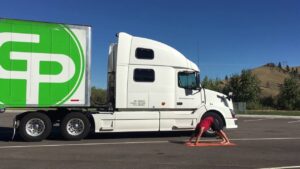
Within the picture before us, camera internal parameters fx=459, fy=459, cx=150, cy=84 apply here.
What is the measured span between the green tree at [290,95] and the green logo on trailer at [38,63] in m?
41.1

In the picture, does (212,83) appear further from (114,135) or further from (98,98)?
(114,135)

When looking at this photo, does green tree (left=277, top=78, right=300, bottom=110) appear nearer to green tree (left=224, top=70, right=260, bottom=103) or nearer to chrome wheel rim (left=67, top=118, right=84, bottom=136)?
green tree (left=224, top=70, right=260, bottom=103)

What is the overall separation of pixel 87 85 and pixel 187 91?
3.94 meters

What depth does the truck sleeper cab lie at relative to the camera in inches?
642

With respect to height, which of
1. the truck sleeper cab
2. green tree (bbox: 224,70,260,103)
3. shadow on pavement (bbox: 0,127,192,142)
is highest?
green tree (bbox: 224,70,260,103)

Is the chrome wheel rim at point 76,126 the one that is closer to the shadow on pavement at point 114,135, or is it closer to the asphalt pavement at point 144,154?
the asphalt pavement at point 144,154

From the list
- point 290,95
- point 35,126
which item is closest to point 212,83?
point 290,95

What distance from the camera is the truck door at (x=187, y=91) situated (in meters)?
17.6

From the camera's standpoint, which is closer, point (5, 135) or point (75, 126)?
point (75, 126)

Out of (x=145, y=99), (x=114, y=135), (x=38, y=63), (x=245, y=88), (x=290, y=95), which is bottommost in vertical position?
(x=114, y=135)

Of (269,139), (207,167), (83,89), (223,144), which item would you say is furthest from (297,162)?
(83,89)

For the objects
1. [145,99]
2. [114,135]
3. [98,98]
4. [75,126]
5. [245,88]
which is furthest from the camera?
[245,88]

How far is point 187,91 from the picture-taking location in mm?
17703

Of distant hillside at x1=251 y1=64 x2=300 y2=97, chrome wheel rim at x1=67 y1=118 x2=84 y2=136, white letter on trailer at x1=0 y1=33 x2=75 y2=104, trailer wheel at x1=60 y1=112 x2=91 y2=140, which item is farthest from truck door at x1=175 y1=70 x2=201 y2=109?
distant hillside at x1=251 y1=64 x2=300 y2=97
